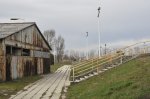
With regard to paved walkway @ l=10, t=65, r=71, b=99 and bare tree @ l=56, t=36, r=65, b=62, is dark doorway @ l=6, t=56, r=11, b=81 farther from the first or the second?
bare tree @ l=56, t=36, r=65, b=62

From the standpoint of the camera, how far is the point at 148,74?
63.7ft

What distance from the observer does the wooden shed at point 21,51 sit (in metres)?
32.9

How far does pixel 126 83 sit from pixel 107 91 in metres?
1.06

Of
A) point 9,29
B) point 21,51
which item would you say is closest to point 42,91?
point 21,51

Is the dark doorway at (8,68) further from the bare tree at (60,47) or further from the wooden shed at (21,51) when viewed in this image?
the bare tree at (60,47)

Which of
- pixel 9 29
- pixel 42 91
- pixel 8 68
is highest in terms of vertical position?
pixel 9 29

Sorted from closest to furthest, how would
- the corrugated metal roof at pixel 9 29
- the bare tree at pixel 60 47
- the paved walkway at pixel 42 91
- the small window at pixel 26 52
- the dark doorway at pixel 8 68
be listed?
the paved walkway at pixel 42 91 < the dark doorway at pixel 8 68 < the corrugated metal roof at pixel 9 29 < the small window at pixel 26 52 < the bare tree at pixel 60 47

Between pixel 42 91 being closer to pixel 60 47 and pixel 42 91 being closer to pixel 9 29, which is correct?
pixel 9 29

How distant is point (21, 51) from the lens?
38.9 metres

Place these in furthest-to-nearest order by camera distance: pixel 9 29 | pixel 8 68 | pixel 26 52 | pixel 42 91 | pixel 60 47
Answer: pixel 60 47 → pixel 26 52 → pixel 9 29 → pixel 8 68 → pixel 42 91

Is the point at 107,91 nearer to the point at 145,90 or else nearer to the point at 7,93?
the point at 145,90

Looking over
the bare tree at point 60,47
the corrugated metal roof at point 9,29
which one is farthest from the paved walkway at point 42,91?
the bare tree at point 60,47

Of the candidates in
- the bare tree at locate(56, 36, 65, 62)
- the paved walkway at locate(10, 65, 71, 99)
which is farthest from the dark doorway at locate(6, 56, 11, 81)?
the bare tree at locate(56, 36, 65, 62)

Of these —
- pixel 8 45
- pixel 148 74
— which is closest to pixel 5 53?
pixel 8 45
